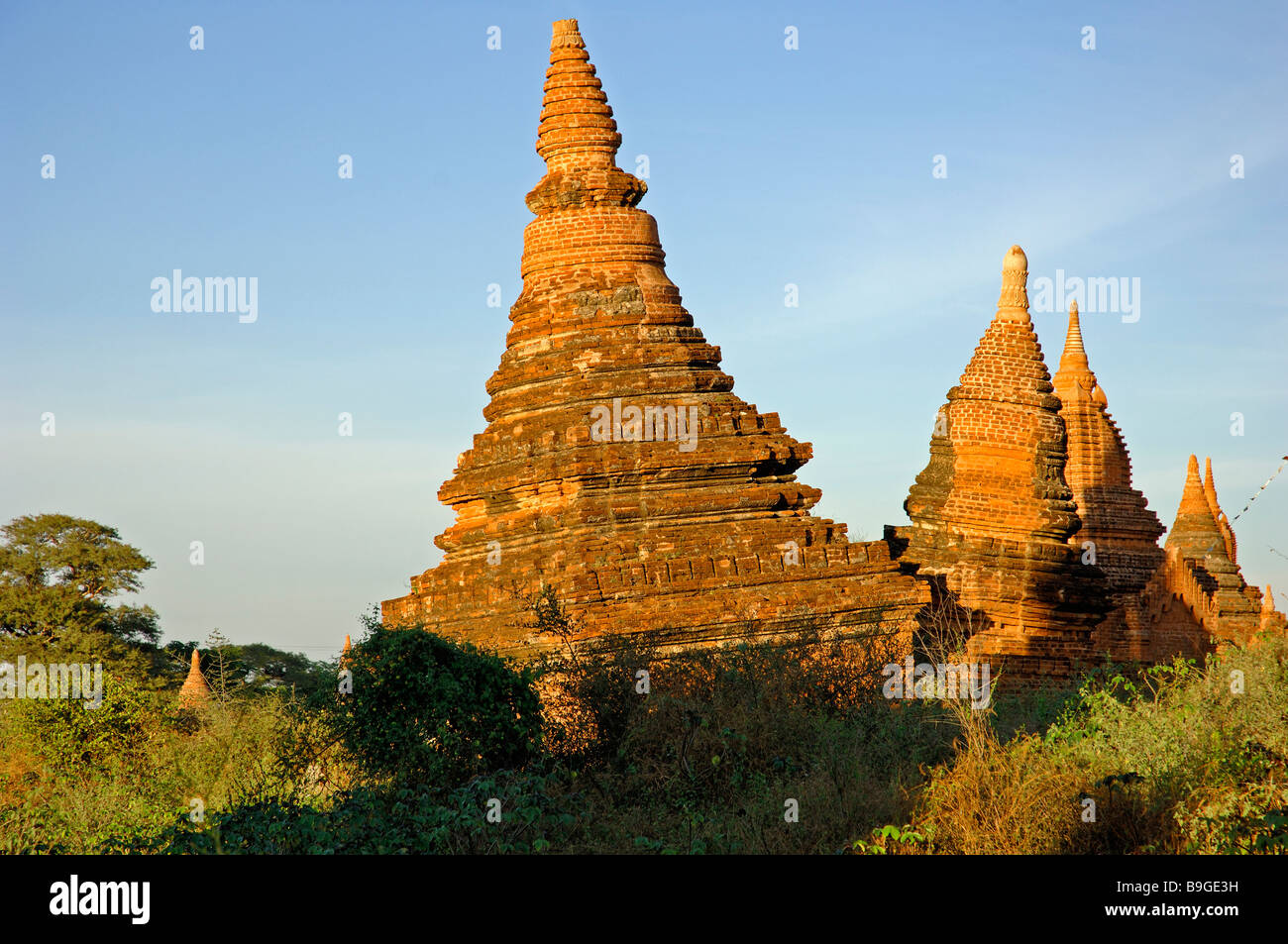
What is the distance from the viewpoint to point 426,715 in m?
14.6

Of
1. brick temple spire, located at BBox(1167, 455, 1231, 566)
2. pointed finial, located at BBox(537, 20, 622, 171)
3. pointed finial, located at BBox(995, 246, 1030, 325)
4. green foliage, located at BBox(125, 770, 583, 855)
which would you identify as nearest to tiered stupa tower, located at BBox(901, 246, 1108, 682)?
pointed finial, located at BBox(995, 246, 1030, 325)

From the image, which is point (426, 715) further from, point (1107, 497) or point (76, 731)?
point (1107, 497)

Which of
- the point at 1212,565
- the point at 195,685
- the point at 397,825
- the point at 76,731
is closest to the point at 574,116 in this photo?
the point at 76,731

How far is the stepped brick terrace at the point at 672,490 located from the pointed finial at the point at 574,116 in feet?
0.09

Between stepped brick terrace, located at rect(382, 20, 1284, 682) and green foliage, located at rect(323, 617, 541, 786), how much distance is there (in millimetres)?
2776

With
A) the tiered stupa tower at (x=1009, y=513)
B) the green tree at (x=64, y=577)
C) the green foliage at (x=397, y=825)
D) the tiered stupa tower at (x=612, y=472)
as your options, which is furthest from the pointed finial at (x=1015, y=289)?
the green tree at (x=64, y=577)

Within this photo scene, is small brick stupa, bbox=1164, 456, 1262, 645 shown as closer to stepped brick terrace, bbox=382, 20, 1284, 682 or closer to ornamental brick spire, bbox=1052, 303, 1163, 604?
ornamental brick spire, bbox=1052, 303, 1163, 604

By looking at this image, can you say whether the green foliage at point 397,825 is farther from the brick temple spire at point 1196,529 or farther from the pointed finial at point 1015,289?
the brick temple spire at point 1196,529

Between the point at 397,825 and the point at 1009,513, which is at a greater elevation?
the point at 1009,513

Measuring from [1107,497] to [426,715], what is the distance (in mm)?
18928

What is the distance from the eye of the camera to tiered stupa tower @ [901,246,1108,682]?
71.4 feet

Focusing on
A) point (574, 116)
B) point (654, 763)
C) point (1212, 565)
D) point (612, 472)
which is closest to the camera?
point (654, 763)

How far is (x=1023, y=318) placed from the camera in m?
23.8
